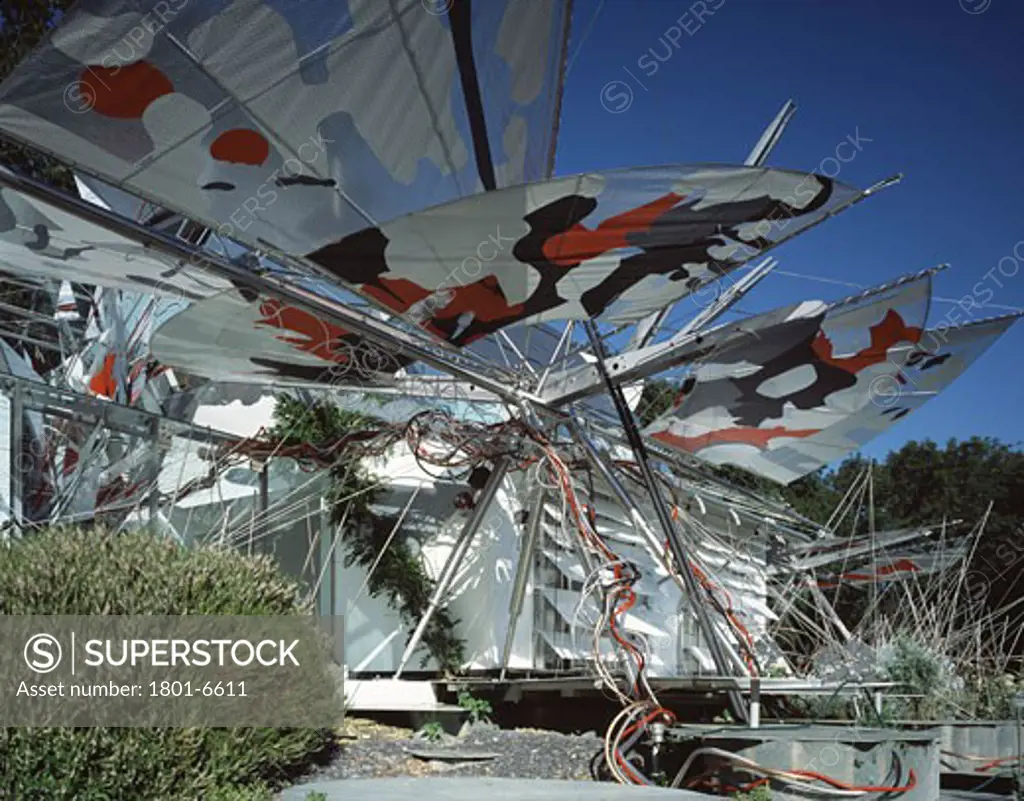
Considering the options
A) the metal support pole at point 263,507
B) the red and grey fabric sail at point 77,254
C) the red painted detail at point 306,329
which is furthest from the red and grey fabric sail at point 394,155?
the metal support pole at point 263,507

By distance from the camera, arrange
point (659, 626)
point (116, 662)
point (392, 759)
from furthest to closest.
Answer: point (659, 626)
point (392, 759)
point (116, 662)

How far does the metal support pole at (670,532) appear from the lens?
8.44m

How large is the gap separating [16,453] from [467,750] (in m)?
4.19

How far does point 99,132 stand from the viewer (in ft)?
18.4

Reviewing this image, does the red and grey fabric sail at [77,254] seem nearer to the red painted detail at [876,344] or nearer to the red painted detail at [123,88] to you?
the red painted detail at [123,88]

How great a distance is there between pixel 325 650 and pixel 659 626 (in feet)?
23.7

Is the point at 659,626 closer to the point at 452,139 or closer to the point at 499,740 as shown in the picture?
the point at 499,740

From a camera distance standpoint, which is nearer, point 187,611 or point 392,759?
point 187,611

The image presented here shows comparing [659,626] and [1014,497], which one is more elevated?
[1014,497]

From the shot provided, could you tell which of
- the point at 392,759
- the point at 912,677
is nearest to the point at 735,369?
the point at 912,677

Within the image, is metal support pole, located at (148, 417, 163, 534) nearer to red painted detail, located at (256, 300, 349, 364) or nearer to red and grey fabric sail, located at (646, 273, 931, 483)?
red painted detail, located at (256, 300, 349, 364)

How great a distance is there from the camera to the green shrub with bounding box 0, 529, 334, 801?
4.90m
